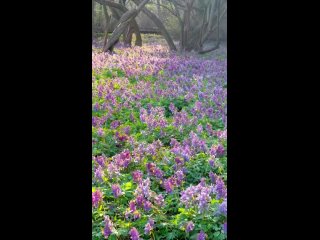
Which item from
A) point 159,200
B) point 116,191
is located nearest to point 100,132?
point 116,191

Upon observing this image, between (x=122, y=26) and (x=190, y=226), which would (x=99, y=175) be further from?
(x=122, y=26)

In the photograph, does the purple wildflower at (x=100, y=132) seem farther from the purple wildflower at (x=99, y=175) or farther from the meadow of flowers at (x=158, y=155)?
the purple wildflower at (x=99, y=175)

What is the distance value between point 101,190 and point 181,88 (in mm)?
2252

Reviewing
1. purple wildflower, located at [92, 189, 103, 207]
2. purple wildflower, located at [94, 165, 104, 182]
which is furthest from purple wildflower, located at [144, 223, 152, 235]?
purple wildflower, located at [94, 165, 104, 182]

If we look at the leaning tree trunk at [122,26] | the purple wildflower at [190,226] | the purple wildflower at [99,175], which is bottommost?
the purple wildflower at [190,226]

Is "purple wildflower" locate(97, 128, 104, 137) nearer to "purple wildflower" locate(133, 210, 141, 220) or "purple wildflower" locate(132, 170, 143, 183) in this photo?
"purple wildflower" locate(132, 170, 143, 183)

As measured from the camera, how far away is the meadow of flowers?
2.01m

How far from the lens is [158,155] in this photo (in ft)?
9.04

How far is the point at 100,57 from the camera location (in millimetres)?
6305

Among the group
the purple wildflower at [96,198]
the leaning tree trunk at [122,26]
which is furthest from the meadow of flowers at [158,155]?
the leaning tree trunk at [122,26]

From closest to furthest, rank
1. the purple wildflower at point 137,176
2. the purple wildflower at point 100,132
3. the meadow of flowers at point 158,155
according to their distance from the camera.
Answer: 1. the meadow of flowers at point 158,155
2. the purple wildflower at point 137,176
3. the purple wildflower at point 100,132

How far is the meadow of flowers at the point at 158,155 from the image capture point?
2008 mm
